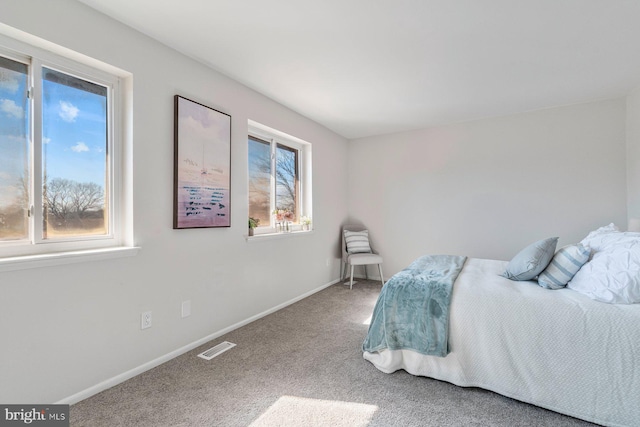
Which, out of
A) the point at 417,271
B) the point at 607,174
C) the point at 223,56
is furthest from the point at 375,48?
the point at 607,174

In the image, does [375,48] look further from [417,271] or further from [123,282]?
[123,282]

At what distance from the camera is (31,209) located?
1744mm

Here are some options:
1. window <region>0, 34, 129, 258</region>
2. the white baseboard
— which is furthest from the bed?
window <region>0, 34, 129, 258</region>

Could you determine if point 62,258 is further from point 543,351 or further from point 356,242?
point 356,242

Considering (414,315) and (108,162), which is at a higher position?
(108,162)

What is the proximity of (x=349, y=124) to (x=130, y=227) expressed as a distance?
3.19 m

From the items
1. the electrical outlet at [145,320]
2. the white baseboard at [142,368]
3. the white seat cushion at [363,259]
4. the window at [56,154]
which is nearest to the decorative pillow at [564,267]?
the white seat cushion at [363,259]

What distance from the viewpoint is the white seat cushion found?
4449 millimetres

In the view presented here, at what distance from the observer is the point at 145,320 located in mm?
2178

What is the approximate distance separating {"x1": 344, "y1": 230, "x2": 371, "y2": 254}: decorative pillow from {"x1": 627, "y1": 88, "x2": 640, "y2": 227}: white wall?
10.0ft

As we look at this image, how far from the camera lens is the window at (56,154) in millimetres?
1685

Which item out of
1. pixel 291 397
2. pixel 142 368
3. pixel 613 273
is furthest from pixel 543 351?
pixel 142 368

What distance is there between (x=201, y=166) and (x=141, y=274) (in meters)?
0.98

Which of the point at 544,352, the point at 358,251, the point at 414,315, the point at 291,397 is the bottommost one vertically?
the point at 291,397
